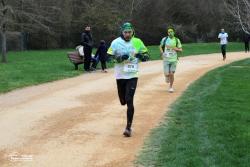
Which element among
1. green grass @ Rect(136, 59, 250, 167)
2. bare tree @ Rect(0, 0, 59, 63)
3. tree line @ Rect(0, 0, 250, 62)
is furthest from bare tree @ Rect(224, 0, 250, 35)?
tree line @ Rect(0, 0, 250, 62)

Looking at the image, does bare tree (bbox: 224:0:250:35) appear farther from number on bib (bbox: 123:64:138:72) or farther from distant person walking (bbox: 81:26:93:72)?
number on bib (bbox: 123:64:138:72)

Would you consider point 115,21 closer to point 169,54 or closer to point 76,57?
point 76,57

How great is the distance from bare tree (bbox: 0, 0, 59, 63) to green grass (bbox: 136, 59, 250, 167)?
62.9 feet

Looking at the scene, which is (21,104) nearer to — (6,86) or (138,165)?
(6,86)

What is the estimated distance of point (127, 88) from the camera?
929cm

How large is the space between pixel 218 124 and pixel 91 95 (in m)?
5.28

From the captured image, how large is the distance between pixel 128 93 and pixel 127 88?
0.10 m

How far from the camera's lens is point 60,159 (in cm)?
759

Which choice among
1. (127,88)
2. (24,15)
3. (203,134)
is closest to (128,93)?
(127,88)

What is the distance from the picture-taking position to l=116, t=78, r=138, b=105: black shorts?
923 cm

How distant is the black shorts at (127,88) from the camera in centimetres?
923

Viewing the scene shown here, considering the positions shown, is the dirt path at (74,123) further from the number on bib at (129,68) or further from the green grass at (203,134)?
the number on bib at (129,68)

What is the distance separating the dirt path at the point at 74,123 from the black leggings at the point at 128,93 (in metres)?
0.34

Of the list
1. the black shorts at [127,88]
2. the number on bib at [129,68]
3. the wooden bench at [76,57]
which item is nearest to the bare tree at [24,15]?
the wooden bench at [76,57]
